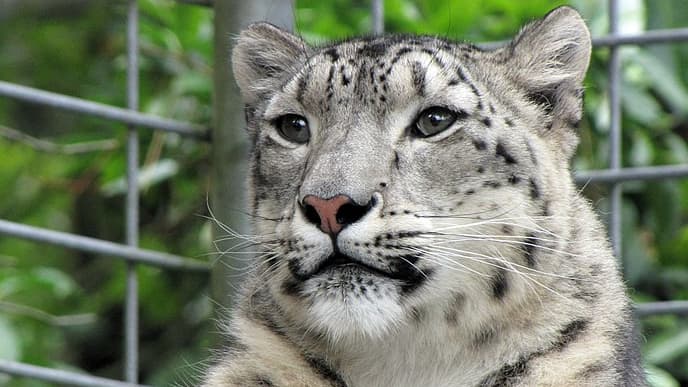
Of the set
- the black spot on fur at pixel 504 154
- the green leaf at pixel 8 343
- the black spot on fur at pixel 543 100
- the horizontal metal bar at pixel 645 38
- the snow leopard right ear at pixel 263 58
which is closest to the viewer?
the black spot on fur at pixel 504 154

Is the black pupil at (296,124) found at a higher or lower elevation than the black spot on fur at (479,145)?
higher

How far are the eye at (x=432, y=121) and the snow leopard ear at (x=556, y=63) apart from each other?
0.38 m

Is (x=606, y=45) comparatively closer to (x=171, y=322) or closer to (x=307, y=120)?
(x=307, y=120)

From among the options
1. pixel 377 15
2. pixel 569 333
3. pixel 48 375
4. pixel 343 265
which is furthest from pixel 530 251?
pixel 48 375

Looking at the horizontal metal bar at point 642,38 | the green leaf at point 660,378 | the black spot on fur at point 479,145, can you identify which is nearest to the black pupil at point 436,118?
the black spot on fur at point 479,145

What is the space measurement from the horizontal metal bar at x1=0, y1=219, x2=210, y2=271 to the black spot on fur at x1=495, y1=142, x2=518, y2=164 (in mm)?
Result: 1803

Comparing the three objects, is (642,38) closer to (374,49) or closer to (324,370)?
(374,49)

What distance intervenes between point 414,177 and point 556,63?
29.5 inches

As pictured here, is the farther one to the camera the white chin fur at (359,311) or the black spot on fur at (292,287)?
the black spot on fur at (292,287)

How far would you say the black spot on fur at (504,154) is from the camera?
3.61 m

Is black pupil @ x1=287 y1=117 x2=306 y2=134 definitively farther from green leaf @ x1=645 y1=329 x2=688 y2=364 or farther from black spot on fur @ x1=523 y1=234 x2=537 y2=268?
green leaf @ x1=645 y1=329 x2=688 y2=364

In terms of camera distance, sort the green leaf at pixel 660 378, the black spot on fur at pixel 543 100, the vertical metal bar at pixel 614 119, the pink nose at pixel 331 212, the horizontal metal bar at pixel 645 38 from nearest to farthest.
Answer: the pink nose at pixel 331 212
the black spot on fur at pixel 543 100
the horizontal metal bar at pixel 645 38
the vertical metal bar at pixel 614 119
the green leaf at pixel 660 378

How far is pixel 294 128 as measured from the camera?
12.5 feet

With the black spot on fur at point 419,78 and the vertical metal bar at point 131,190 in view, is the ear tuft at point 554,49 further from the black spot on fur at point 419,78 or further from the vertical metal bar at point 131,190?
the vertical metal bar at point 131,190
